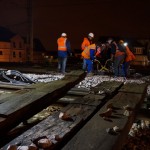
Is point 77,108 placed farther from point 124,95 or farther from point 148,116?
point 148,116

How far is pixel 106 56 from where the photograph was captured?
15.8 meters

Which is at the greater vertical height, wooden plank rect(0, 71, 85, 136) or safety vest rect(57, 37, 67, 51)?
safety vest rect(57, 37, 67, 51)

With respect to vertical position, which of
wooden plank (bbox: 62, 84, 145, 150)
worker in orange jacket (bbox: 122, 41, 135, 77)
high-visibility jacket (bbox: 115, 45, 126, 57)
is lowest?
wooden plank (bbox: 62, 84, 145, 150)

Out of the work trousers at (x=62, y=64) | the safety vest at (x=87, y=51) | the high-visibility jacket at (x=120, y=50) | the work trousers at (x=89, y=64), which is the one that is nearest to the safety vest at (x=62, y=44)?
the work trousers at (x=62, y=64)

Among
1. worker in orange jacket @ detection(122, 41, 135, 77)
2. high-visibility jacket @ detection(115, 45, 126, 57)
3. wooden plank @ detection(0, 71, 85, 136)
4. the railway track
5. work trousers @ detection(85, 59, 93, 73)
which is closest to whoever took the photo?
the railway track

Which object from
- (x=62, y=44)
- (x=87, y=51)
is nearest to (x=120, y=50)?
(x=87, y=51)

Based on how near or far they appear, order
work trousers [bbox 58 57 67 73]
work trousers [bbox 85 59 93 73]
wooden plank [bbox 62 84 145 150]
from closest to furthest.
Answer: wooden plank [bbox 62 84 145 150] < work trousers [bbox 85 59 93 73] < work trousers [bbox 58 57 67 73]

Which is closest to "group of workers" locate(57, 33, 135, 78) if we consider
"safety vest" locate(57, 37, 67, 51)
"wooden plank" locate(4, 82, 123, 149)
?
"safety vest" locate(57, 37, 67, 51)

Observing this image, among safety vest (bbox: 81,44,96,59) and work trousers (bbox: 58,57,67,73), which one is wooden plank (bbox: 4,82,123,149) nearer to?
safety vest (bbox: 81,44,96,59)

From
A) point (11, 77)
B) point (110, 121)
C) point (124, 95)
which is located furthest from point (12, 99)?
point (11, 77)

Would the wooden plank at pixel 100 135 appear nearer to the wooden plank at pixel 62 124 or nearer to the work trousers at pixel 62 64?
the wooden plank at pixel 62 124

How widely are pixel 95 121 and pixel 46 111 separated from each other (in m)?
2.86

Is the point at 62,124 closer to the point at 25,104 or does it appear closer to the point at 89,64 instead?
the point at 25,104

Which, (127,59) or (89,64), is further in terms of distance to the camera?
(89,64)
